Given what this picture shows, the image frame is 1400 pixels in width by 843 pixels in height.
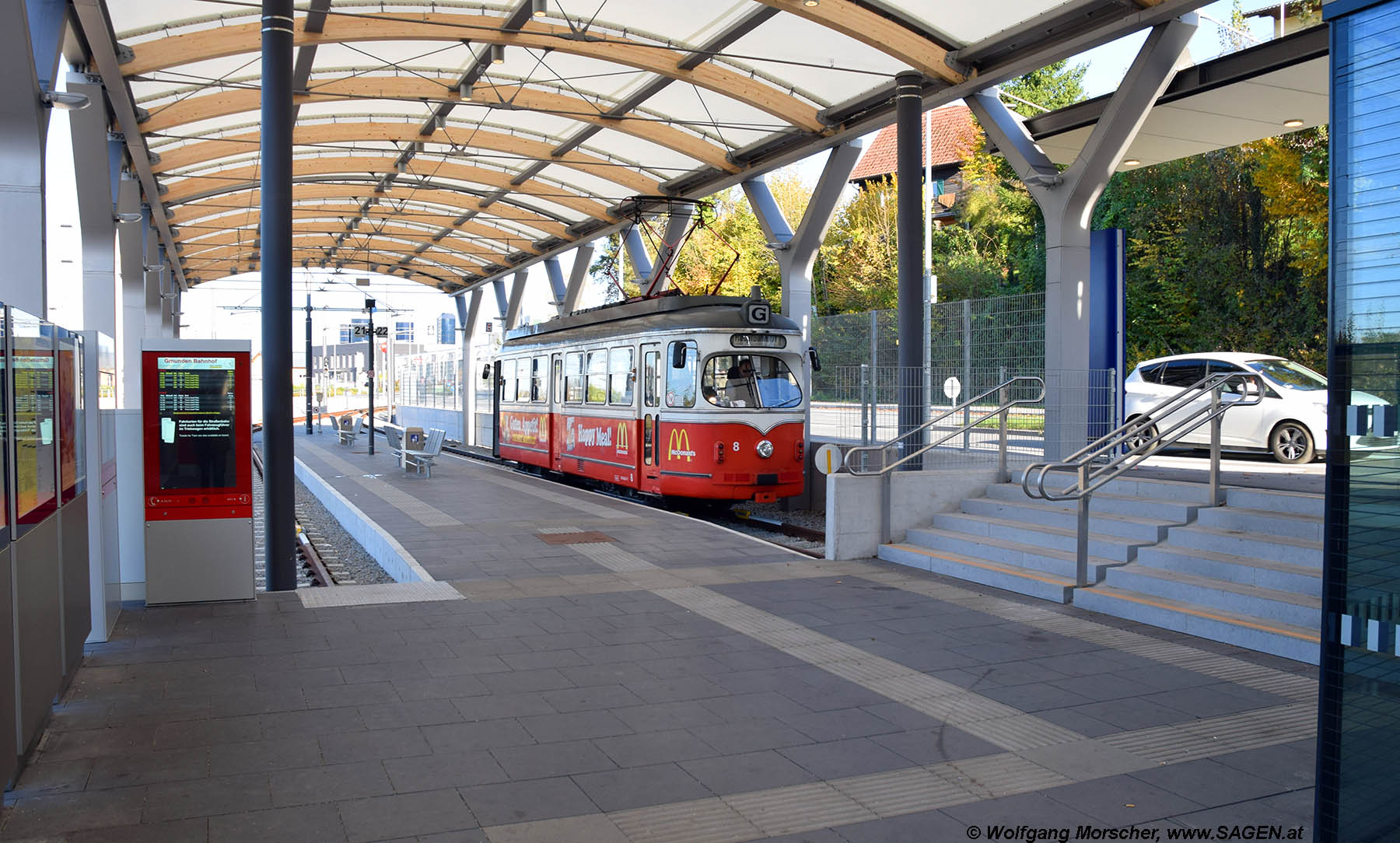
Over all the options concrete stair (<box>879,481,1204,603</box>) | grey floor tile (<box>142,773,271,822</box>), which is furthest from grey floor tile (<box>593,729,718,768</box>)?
concrete stair (<box>879,481,1204,603</box>)

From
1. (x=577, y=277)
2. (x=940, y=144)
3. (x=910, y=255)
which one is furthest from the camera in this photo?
(x=940, y=144)

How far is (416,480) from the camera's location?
20391 mm

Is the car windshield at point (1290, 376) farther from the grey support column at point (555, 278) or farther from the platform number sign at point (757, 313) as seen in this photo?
the grey support column at point (555, 278)

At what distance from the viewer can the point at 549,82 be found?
1636 cm

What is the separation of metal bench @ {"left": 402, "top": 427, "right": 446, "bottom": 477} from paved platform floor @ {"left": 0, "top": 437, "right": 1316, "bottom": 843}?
12.5 meters

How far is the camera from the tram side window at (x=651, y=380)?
15.6m

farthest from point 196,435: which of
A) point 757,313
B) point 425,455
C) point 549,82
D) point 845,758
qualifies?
point 425,455

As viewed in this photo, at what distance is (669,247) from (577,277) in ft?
31.2

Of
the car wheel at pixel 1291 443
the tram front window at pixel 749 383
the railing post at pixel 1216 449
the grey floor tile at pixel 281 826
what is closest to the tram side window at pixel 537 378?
the tram front window at pixel 749 383

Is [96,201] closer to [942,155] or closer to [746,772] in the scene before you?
[746,772]

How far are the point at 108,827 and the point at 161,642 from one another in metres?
3.22

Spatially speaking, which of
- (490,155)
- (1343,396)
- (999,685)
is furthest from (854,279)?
(1343,396)

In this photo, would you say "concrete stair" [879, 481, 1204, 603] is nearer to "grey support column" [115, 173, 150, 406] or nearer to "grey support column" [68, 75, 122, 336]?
"grey support column" [68, 75, 122, 336]

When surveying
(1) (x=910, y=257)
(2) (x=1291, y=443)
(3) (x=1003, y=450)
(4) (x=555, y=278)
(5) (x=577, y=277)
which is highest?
(4) (x=555, y=278)
